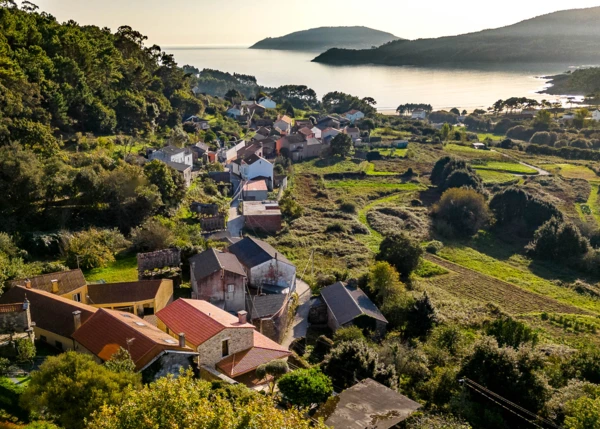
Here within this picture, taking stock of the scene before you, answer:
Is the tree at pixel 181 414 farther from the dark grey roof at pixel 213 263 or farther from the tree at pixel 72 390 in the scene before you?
the dark grey roof at pixel 213 263

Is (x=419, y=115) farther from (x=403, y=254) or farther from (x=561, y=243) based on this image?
(x=403, y=254)

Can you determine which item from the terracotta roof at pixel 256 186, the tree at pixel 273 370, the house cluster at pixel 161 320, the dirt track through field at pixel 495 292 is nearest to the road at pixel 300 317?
Answer: the house cluster at pixel 161 320

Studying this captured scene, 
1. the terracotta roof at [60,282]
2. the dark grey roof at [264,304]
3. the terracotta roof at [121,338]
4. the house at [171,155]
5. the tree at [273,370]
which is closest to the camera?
the terracotta roof at [121,338]

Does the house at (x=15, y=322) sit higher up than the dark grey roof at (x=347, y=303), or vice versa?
the house at (x=15, y=322)

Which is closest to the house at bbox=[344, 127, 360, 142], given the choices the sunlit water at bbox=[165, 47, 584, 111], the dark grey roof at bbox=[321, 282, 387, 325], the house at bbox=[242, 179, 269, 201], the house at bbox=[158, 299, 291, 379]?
the house at bbox=[242, 179, 269, 201]

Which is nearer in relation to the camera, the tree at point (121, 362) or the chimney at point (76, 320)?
the tree at point (121, 362)

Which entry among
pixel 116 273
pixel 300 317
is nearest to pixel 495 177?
pixel 300 317

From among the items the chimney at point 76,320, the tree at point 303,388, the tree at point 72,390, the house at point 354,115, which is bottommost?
the tree at point 303,388

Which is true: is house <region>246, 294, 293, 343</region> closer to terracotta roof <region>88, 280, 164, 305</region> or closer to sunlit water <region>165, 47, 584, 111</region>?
terracotta roof <region>88, 280, 164, 305</region>
